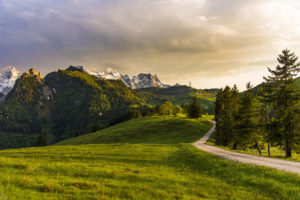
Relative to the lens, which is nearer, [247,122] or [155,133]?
[247,122]

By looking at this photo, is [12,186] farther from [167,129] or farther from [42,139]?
[42,139]

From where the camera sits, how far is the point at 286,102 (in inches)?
1293

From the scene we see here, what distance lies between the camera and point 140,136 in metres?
83.1

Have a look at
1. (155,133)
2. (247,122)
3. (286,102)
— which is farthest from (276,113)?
(155,133)

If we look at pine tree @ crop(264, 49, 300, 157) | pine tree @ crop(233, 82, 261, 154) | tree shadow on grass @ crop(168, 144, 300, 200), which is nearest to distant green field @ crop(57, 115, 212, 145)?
pine tree @ crop(233, 82, 261, 154)

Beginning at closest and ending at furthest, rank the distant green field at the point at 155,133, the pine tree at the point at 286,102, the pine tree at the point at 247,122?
the pine tree at the point at 286,102 < the pine tree at the point at 247,122 < the distant green field at the point at 155,133

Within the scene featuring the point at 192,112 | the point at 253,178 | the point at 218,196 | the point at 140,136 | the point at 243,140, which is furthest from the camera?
the point at 192,112

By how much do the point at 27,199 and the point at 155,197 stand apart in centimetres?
536

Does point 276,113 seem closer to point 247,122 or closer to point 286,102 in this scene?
point 286,102

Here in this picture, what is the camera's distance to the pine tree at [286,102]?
31906mm

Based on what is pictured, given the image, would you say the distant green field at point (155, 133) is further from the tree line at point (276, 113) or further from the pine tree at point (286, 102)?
the pine tree at point (286, 102)

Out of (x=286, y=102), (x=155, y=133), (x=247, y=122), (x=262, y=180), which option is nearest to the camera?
(x=262, y=180)

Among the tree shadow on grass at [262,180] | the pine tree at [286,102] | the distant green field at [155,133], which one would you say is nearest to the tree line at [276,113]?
the pine tree at [286,102]

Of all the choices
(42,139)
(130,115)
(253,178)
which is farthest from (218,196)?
(130,115)
